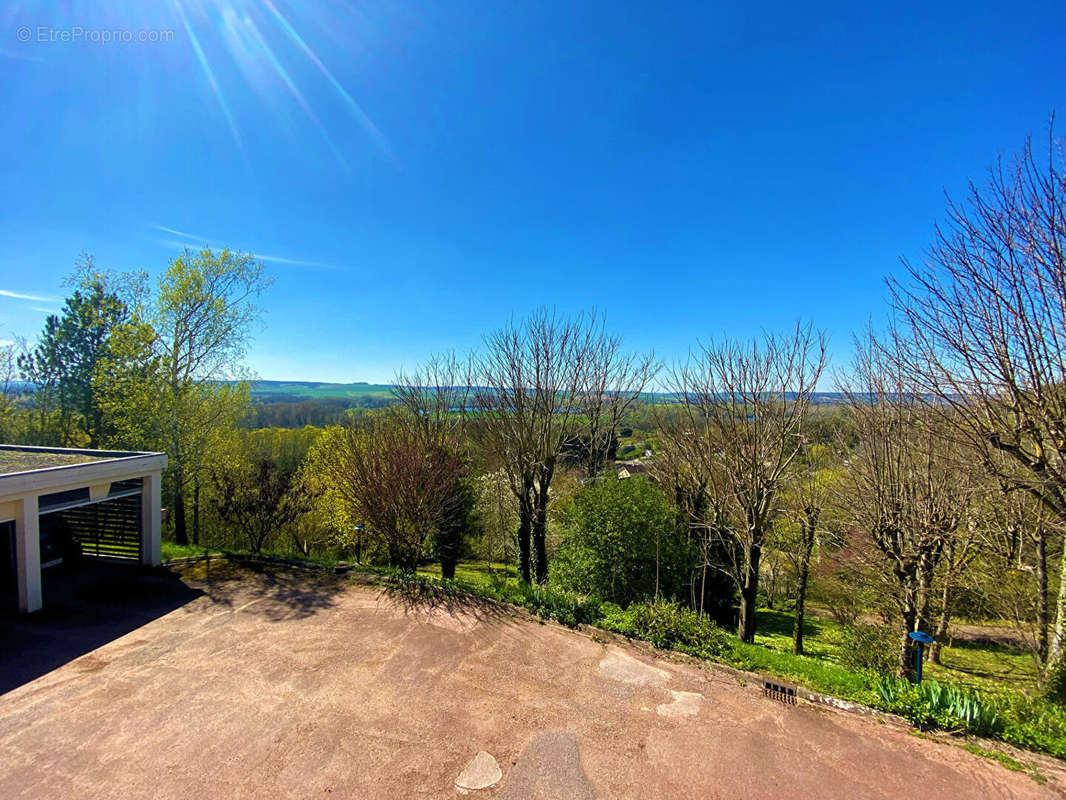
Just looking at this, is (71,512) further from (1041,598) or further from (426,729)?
(1041,598)

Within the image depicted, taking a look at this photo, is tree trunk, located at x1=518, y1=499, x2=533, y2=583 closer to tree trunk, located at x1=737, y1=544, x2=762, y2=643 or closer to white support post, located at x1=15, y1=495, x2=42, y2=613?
tree trunk, located at x1=737, y1=544, x2=762, y2=643

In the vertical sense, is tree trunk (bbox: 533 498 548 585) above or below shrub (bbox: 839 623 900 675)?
above

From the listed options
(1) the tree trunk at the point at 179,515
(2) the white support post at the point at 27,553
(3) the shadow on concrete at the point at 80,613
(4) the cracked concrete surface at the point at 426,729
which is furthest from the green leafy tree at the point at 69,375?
(4) the cracked concrete surface at the point at 426,729

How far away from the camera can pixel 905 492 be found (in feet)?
26.5

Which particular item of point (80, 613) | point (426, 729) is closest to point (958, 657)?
point (426, 729)

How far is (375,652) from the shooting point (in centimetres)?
638

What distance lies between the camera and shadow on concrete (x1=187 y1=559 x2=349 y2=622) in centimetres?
790

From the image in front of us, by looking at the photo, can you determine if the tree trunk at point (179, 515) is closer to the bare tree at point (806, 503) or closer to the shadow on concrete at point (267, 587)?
the shadow on concrete at point (267, 587)

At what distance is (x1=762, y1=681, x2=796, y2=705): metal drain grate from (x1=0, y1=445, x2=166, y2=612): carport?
11.6 m

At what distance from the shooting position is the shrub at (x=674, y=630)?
251 inches

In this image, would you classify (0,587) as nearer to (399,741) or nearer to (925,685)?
(399,741)

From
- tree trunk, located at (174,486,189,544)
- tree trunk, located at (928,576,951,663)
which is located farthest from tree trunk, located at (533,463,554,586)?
tree trunk, located at (174,486,189,544)

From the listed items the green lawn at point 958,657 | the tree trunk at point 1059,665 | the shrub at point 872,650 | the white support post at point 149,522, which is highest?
the white support post at point 149,522

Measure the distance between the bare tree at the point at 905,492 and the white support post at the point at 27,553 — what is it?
14693 mm
